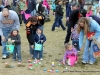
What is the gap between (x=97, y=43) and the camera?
233 inches

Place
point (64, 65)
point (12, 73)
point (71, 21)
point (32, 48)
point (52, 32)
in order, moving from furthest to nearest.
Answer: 1. point (52, 32)
2. point (71, 21)
3. point (32, 48)
4. point (64, 65)
5. point (12, 73)

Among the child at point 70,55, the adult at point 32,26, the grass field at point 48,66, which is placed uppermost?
the adult at point 32,26

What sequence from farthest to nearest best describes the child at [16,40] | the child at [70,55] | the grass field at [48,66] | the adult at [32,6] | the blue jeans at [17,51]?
the adult at [32,6] → the blue jeans at [17,51] → the child at [16,40] → the child at [70,55] → the grass field at [48,66]

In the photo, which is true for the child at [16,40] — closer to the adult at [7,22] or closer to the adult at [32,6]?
the adult at [7,22]

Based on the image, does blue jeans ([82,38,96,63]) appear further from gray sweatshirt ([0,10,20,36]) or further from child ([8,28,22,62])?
gray sweatshirt ([0,10,20,36])

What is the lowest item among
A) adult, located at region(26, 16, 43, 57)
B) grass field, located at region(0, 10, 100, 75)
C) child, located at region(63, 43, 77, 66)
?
grass field, located at region(0, 10, 100, 75)

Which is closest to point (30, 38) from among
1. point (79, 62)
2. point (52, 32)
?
point (79, 62)

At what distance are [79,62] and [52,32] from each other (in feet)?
14.4

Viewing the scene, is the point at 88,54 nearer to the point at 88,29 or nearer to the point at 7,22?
the point at 88,29

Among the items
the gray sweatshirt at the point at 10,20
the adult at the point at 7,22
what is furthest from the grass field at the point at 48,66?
the gray sweatshirt at the point at 10,20

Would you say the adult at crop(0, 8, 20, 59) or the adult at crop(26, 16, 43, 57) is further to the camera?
the adult at crop(0, 8, 20, 59)

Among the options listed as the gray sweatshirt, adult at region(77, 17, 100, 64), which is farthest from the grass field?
the gray sweatshirt

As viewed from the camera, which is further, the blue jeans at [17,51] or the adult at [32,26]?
the blue jeans at [17,51]

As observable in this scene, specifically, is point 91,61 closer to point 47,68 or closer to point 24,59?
point 47,68
